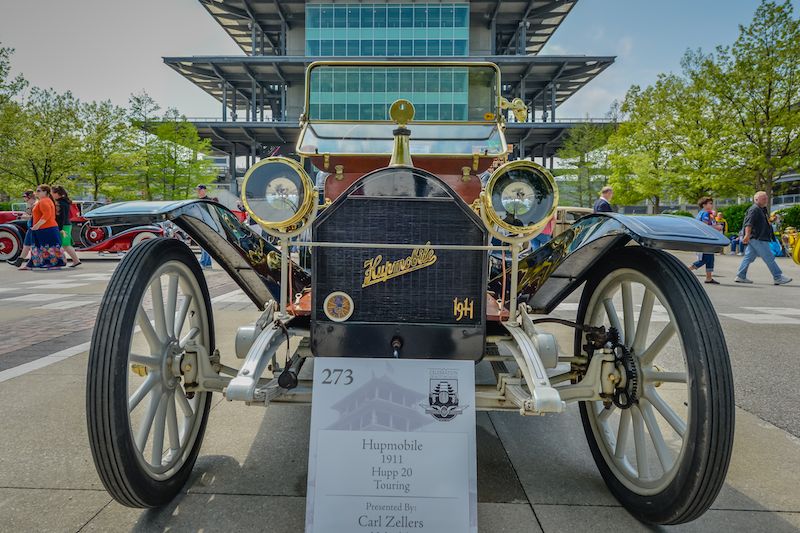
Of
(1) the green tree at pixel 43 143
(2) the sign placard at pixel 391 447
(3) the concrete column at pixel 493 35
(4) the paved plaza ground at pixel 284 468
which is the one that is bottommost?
(4) the paved plaza ground at pixel 284 468

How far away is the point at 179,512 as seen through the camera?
6.25 feet

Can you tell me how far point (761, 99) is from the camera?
64.5 feet

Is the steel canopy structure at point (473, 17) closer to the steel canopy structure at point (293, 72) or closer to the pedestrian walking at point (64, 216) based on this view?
the steel canopy structure at point (293, 72)

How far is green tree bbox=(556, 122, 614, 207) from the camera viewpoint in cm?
3275

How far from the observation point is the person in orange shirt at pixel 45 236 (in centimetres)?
1004

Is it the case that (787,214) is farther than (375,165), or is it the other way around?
(787,214)

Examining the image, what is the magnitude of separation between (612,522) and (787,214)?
23.6m

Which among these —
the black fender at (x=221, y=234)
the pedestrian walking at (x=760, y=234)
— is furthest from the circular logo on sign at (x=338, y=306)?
the pedestrian walking at (x=760, y=234)

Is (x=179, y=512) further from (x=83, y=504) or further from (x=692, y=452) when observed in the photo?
(x=692, y=452)

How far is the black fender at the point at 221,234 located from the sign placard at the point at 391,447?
33.1 inches

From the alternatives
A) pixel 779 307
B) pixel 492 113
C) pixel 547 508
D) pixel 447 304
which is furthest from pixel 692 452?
pixel 779 307

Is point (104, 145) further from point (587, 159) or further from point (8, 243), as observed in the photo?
point (587, 159)

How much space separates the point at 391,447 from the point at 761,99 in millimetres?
24536

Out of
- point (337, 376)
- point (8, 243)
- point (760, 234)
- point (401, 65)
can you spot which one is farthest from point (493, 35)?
A: point (337, 376)
